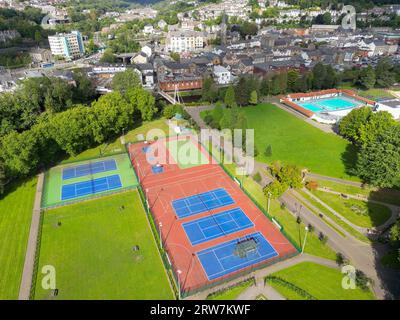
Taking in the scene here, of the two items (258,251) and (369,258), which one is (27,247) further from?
(369,258)

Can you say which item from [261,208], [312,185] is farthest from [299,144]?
[261,208]

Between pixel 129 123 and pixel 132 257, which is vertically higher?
pixel 129 123

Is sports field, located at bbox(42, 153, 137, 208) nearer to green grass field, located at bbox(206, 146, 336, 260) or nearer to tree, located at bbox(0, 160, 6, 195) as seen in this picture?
tree, located at bbox(0, 160, 6, 195)

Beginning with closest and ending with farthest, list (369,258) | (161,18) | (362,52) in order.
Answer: (369,258), (362,52), (161,18)

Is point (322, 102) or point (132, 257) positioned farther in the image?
point (322, 102)

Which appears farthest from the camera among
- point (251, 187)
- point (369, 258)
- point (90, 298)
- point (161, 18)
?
point (161, 18)

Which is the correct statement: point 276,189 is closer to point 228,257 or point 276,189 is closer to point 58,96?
point 228,257

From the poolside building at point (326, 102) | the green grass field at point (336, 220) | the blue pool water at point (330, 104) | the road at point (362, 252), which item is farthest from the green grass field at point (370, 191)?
the blue pool water at point (330, 104)

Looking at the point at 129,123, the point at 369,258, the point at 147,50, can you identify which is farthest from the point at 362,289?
the point at 147,50

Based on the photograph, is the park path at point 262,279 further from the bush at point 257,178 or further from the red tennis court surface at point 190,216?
the bush at point 257,178
